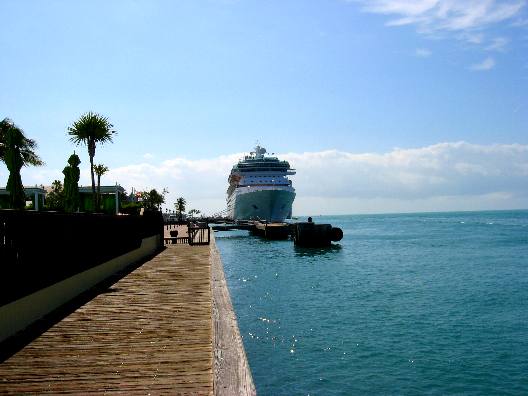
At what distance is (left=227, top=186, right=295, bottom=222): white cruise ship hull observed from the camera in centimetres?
9719

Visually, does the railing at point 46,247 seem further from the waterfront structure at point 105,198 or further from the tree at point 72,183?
the waterfront structure at point 105,198

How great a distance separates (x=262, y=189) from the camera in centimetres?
9694

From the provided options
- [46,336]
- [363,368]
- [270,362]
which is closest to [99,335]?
[46,336]

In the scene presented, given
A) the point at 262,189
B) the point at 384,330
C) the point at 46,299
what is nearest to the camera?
the point at 46,299

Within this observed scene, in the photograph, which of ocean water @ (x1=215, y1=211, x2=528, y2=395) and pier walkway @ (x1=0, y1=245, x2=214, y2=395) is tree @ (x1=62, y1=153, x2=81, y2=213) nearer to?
ocean water @ (x1=215, y1=211, x2=528, y2=395)

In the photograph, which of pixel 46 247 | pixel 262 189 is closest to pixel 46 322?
pixel 46 247

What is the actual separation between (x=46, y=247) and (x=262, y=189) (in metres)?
86.7

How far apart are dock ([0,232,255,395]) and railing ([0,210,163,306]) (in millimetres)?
1008

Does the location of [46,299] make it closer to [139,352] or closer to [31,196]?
[139,352]

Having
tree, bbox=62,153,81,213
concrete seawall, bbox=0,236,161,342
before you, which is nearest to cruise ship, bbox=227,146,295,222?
tree, bbox=62,153,81,213

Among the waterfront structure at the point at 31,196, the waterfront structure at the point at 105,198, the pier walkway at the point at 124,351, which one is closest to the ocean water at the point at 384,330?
the pier walkway at the point at 124,351

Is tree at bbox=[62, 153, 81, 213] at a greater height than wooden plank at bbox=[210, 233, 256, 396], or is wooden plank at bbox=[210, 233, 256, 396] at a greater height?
tree at bbox=[62, 153, 81, 213]

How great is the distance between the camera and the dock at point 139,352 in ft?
18.9

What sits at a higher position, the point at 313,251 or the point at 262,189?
the point at 262,189
